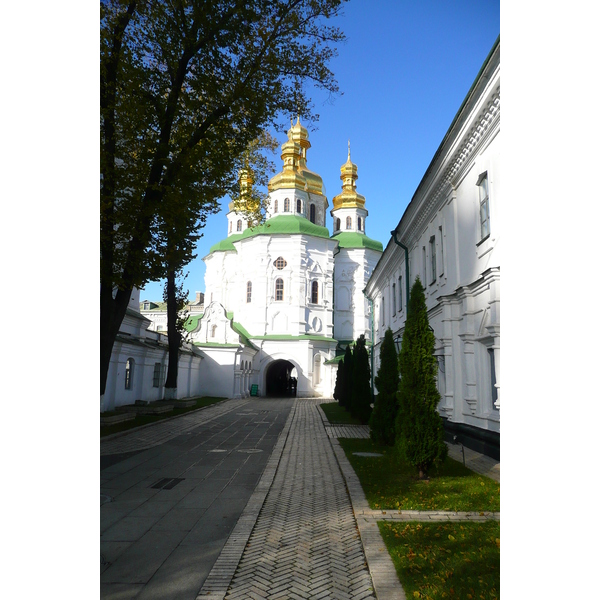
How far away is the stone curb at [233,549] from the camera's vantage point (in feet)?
13.3

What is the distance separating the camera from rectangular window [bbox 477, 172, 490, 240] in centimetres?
1030

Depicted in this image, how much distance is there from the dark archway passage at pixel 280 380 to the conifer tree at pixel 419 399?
3528 cm

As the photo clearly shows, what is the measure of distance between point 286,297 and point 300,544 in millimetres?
37626

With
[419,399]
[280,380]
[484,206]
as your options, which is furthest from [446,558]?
[280,380]

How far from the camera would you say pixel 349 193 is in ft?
172

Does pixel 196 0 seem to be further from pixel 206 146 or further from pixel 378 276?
pixel 378 276

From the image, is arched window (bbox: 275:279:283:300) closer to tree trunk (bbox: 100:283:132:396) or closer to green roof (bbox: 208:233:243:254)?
green roof (bbox: 208:233:243:254)

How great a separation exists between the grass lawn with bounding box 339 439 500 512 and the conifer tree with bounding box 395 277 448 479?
1.42 ft

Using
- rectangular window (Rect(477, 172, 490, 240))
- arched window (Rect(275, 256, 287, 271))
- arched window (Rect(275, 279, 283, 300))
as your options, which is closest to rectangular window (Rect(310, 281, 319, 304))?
arched window (Rect(275, 279, 283, 300))

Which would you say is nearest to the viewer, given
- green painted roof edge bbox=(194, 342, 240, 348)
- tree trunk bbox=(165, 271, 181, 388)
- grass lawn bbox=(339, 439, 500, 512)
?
grass lawn bbox=(339, 439, 500, 512)

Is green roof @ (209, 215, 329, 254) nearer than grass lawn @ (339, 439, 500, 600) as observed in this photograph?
No

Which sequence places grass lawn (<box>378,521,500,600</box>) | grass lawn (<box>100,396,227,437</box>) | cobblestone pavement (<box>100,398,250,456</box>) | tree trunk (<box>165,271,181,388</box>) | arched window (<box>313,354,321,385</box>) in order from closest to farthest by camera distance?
1. grass lawn (<box>378,521,500,600</box>)
2. cobblestone pavement (<box>100,398,250,456</box>)
3. grass lawn (<box>100,396,227,437</box>)
4. tree trunk (<box>165,271,181,388</box>)
5. arched window (<box>313,354,321,385</box>)

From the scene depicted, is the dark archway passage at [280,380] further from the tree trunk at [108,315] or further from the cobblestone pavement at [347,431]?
the tree trunk at [108,315]

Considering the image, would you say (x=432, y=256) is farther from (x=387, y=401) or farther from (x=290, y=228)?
(x=290, y=228)
